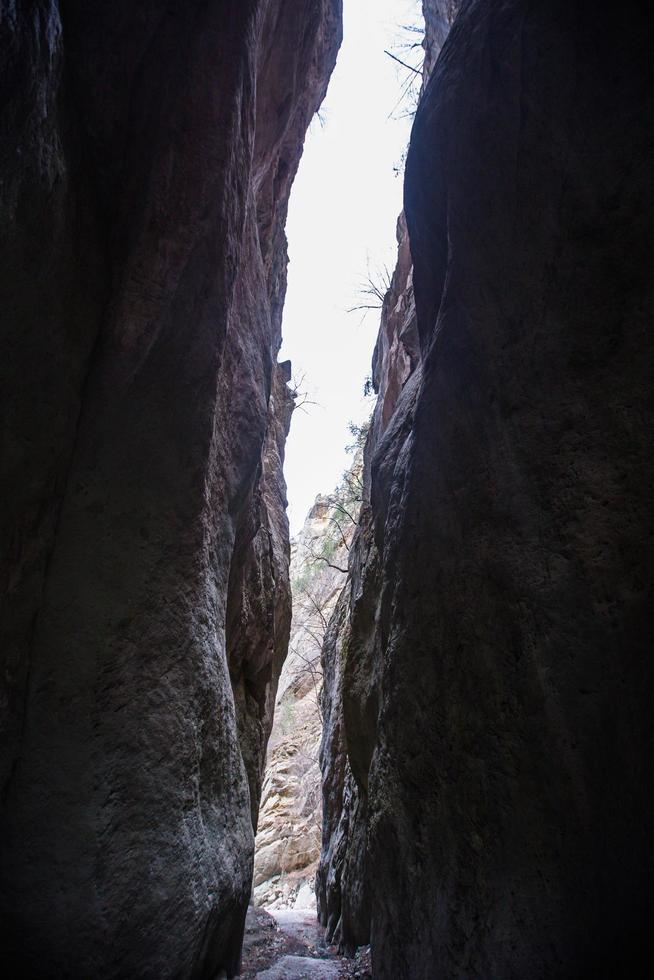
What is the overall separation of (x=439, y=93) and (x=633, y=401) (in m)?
3.24

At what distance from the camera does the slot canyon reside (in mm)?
3178

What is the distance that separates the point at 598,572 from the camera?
328cm

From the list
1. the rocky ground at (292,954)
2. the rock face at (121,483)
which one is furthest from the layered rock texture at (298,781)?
the rock face at (121,483)

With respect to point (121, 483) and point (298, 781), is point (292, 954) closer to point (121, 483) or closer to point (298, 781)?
point (121, 483)

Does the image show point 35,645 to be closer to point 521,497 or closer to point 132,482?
point 132,482

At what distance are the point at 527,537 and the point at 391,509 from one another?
161cm

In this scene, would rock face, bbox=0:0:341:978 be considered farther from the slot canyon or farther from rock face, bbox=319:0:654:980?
rock face, bbox=319:0:654:980

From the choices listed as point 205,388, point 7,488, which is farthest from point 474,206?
point 7,488

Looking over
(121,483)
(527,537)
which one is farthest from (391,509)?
(121,483)

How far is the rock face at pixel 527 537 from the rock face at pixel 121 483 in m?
1.49

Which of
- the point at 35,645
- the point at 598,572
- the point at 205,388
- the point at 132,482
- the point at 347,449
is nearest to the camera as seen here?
the point at 598,572

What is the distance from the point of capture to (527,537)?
3.67 metres

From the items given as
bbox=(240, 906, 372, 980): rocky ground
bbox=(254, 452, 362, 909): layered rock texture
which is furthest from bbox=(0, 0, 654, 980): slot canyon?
bbox=(254, 452, 362, 909): layered rock texture

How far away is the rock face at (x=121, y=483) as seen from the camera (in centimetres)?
334
